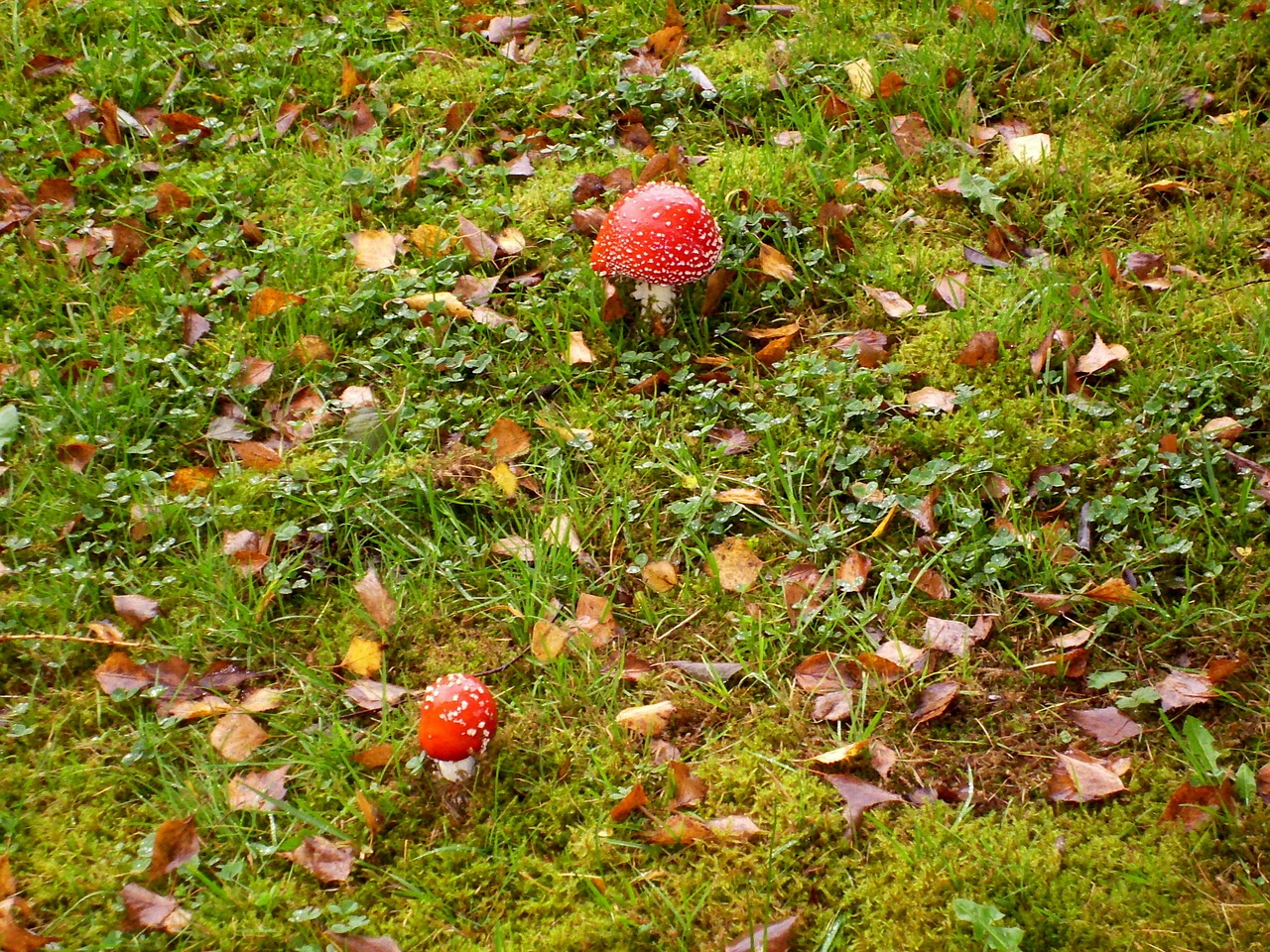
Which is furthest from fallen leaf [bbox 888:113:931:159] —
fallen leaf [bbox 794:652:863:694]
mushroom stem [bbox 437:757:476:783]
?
mushroom stem [bbox 437:757:476:783]

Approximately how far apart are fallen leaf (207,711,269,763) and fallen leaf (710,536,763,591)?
1.42 meters

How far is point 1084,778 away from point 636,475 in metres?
1.65

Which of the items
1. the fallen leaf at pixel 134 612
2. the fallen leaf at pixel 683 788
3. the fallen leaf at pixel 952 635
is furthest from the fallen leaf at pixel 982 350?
the fallen leaf at pixel 134 612

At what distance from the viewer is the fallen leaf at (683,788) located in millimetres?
2756

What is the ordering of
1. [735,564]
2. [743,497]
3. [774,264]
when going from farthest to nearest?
[774,264], [743,497], [735,564]

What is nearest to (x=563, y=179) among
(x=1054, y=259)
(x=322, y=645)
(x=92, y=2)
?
(x=1054, y=259)

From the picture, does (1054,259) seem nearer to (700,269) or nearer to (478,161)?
(700,269)

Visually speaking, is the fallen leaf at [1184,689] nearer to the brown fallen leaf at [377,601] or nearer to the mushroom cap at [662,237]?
the mushroom cap at [662,237]

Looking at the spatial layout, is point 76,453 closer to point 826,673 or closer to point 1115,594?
point 826,673

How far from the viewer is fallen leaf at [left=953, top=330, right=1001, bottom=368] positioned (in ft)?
11.9

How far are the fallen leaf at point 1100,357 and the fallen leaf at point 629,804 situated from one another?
82.7 inches

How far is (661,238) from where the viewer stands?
3650 millimetres

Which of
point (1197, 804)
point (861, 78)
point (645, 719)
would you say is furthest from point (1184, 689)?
point (861, 78)

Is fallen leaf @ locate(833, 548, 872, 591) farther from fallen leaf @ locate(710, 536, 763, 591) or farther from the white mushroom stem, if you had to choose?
the white mushroom stem
